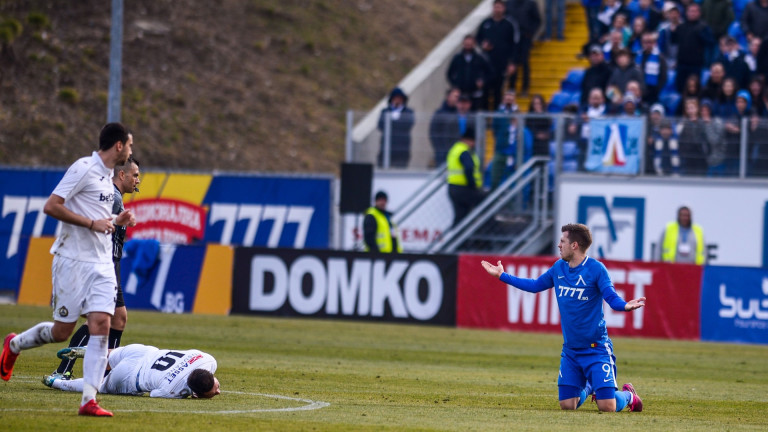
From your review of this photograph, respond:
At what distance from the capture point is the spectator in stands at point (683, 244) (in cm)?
2192

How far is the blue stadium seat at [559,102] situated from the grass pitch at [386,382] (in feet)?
24.5

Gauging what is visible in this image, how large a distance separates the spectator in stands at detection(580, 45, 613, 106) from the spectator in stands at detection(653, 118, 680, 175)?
2.31 m

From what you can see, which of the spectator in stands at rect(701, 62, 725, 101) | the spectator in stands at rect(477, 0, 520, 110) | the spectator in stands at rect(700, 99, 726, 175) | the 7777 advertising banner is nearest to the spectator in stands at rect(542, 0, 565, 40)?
the spectator in stands at rect(477, 0, 520, 110)

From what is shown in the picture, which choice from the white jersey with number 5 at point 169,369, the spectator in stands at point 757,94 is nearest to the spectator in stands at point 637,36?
the spectator in stands at point 757,94

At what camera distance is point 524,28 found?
28969 mm

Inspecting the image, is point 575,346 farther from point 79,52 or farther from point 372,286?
point 79,52

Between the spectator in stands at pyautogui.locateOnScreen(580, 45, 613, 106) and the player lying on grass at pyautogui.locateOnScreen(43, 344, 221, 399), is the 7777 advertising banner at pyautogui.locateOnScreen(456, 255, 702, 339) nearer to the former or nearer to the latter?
the spectator in stands at pyautogui.locateOnScreen(580, 45, 613, 106)

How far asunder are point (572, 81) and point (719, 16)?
11.9ft

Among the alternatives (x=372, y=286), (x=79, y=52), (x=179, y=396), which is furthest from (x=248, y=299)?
(x=79, y=52)

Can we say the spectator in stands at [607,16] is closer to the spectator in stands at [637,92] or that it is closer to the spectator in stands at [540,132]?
the spectator in stands at [637,92]

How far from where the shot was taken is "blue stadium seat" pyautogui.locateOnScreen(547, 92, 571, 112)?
27.2 meters

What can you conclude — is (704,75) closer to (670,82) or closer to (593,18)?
(670,82)

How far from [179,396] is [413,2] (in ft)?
142

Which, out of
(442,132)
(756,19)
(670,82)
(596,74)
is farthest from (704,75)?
(442,132)
